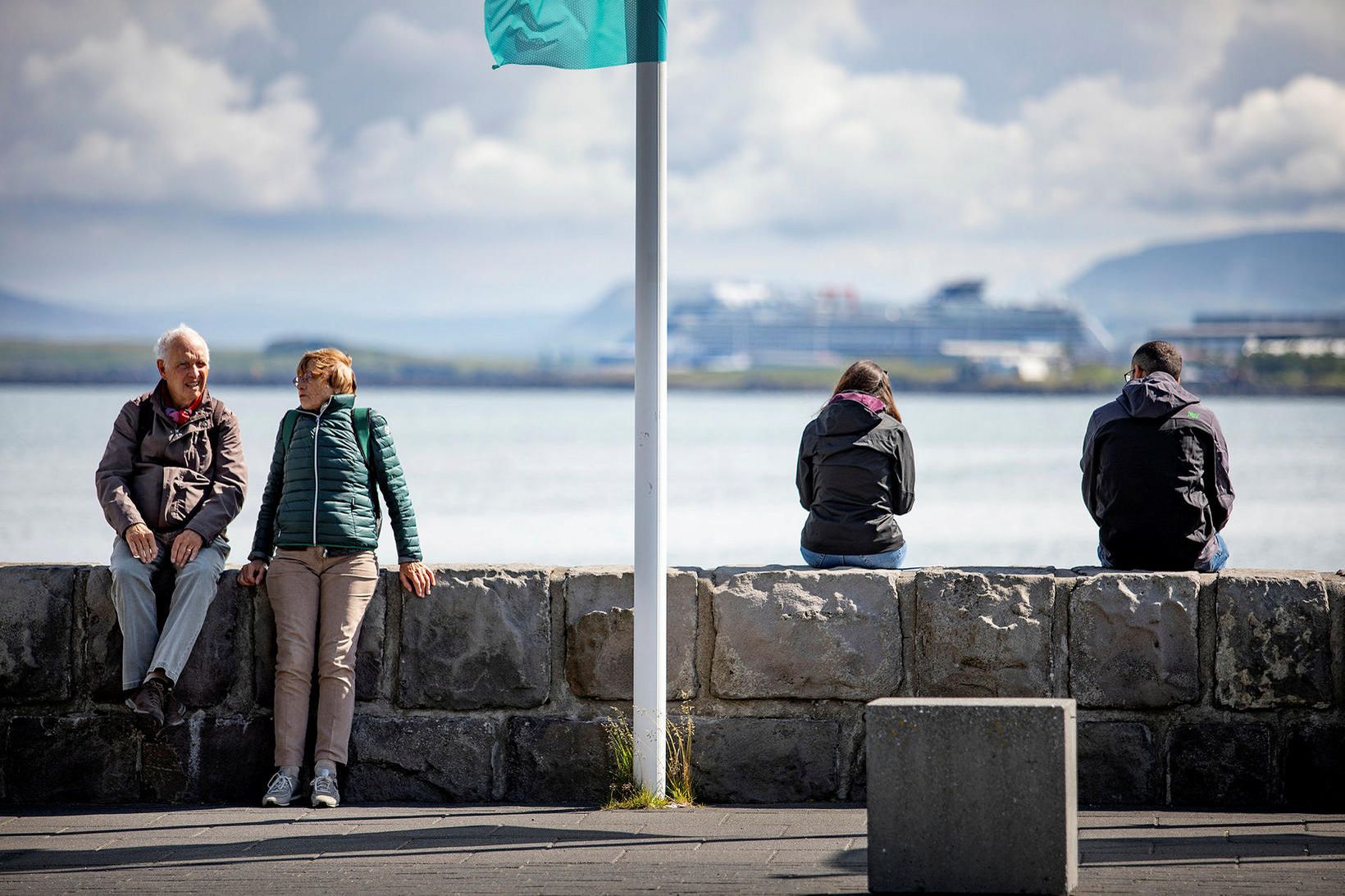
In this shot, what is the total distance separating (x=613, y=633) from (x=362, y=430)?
42.5 inches

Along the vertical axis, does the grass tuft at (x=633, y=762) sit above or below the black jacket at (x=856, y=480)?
below

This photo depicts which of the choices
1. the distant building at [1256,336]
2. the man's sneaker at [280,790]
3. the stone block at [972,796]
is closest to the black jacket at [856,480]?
the stone block at [972,796]

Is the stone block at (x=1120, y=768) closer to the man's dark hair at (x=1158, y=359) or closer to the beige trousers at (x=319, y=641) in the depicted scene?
the man's dark hair at (x=1158, y=359)

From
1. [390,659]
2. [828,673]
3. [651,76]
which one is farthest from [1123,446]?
[390,659]

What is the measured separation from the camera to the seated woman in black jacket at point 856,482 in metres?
5.55

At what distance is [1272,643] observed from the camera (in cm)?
504

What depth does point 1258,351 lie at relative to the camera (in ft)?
224

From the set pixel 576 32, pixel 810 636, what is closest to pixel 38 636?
pixel 810 636

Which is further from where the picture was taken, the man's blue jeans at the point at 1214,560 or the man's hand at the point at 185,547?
the man's blue jeans at the point at 1214,560

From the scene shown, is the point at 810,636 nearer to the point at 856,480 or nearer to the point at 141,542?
the point at 856,480

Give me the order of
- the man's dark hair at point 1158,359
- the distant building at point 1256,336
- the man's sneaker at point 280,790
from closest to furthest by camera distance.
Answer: the man's sneaker at point 280,790 → the man's dark hair at point 1158,359 → the distant building at point 1256,336

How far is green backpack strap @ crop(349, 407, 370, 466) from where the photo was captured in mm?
5352

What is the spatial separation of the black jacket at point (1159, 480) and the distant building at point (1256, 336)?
6287cm

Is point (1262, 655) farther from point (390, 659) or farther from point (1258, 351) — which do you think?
point (1258, 351)
